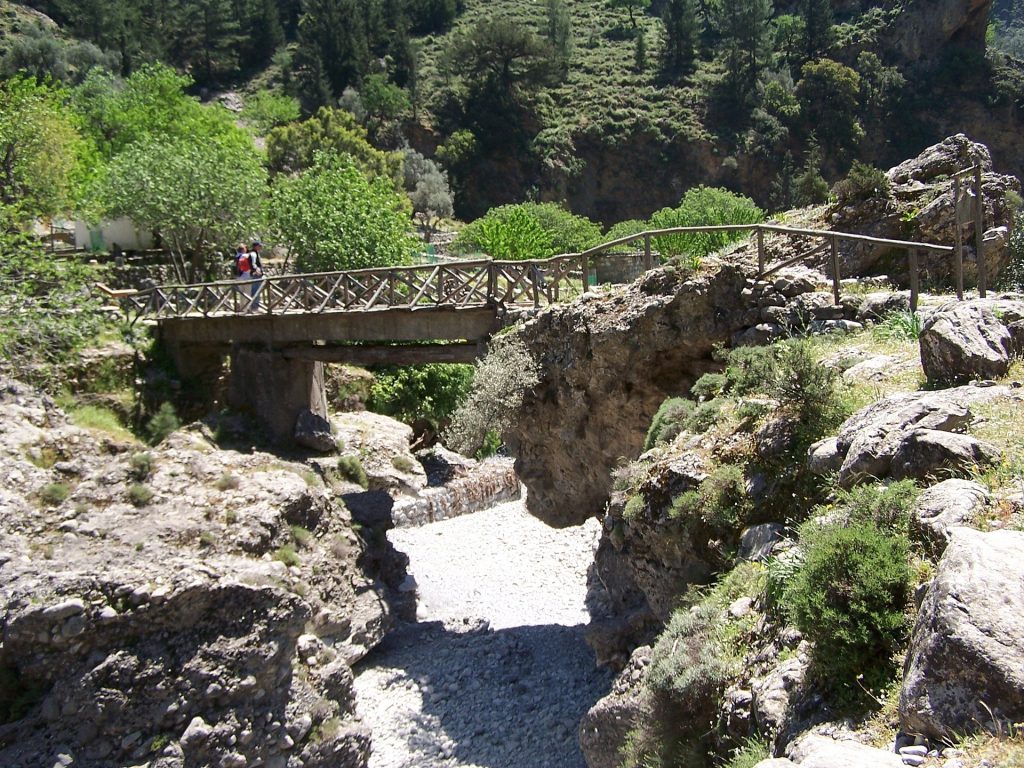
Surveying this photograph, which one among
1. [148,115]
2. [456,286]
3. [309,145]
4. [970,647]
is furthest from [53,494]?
[309,145]

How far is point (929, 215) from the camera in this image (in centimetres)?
1562

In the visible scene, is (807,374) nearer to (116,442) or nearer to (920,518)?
(920,518)

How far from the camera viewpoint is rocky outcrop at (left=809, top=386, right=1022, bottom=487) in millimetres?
7156

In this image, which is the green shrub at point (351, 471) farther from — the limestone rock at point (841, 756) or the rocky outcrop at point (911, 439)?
the limestone rock at point (841, 756)

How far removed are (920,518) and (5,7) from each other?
79.9 metres

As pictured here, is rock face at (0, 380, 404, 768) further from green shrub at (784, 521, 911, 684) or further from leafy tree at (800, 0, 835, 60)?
leafy tree at (800, 0, 835, 60)

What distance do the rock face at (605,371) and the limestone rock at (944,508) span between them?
8206 millimetres

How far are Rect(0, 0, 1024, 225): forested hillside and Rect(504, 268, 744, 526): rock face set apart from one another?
48470mm

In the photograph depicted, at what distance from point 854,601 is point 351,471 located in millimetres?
20059

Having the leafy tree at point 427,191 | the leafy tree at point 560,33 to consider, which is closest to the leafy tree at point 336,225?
the leafy tree at point 427,191

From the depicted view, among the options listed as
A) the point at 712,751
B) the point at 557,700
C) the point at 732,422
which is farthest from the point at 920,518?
the point at 557,700

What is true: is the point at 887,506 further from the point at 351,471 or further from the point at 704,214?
the point at 704,214

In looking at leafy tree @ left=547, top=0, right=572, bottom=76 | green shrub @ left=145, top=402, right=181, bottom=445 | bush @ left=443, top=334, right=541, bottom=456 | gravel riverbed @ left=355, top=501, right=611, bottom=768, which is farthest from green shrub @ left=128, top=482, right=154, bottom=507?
leafy tree @ left=547, top=0, right=572, bottom=76

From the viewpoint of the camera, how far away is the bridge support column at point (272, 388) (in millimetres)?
23422
